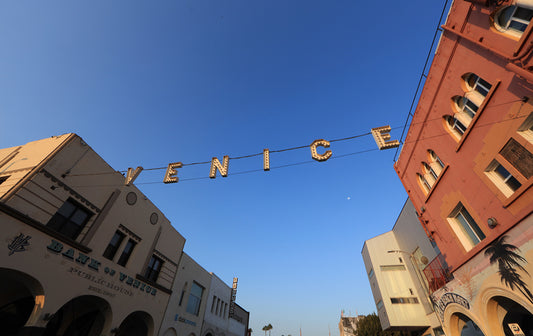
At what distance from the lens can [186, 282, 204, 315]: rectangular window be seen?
21.6 m

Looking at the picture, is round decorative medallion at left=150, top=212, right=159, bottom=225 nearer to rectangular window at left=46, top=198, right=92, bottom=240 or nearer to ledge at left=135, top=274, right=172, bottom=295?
ledge at left=135, top=274, right=172, bottom=295

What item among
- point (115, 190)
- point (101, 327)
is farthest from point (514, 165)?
point (101, 327)

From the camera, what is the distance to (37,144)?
12695mm

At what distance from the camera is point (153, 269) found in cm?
1794

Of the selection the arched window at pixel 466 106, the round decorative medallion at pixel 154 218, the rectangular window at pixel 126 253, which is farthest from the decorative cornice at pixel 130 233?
the arched window at pixel 466 106

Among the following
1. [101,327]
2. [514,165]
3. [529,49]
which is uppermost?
[529,49]

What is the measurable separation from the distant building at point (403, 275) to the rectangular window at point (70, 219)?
2531cm

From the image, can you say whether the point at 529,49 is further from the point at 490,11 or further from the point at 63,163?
the point at 63,163

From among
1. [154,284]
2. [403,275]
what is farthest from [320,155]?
[403,275]

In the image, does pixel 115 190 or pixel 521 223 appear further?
pixel 115 190

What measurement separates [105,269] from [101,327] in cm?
337

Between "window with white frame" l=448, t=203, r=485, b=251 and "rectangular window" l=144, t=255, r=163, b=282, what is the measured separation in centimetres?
2058

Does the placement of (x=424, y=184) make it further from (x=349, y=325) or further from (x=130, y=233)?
(x=349, y=325)

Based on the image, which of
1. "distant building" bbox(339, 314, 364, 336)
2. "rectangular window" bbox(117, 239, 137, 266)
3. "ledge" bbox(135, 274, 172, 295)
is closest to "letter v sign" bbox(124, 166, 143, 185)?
"rectangular window" bbox(117, 239, 137, 266)
